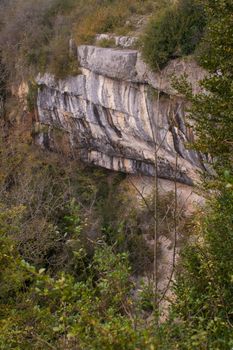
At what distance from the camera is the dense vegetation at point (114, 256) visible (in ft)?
8.28

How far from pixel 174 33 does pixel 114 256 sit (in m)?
8.53

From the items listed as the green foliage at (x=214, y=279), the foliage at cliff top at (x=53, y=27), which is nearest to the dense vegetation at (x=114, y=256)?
the green foliage at (x=214, y=279)

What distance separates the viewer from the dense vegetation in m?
2.52

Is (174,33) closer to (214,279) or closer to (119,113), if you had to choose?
(119,113)

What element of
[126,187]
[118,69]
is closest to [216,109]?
[118,69]

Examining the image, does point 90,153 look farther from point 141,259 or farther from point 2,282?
point 2,282

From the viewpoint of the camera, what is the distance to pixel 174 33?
34.6 ft

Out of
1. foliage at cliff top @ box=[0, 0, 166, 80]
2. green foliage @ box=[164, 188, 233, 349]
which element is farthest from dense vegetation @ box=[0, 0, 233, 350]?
foliage at cliff top @ box=[0, 0, 166, 80]

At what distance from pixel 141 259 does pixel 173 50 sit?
627cm

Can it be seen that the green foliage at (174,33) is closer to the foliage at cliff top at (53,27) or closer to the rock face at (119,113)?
the rock face at (119,113)

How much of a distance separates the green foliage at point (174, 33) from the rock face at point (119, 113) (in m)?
0.35

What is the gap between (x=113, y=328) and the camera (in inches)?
92.8

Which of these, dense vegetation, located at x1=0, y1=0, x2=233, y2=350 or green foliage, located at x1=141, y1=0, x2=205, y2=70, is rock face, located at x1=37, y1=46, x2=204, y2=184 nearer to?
green foliage, located at x1=141, y1=0, x2=205, y2=70

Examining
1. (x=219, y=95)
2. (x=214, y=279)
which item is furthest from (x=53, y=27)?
(x=214, y=279)
